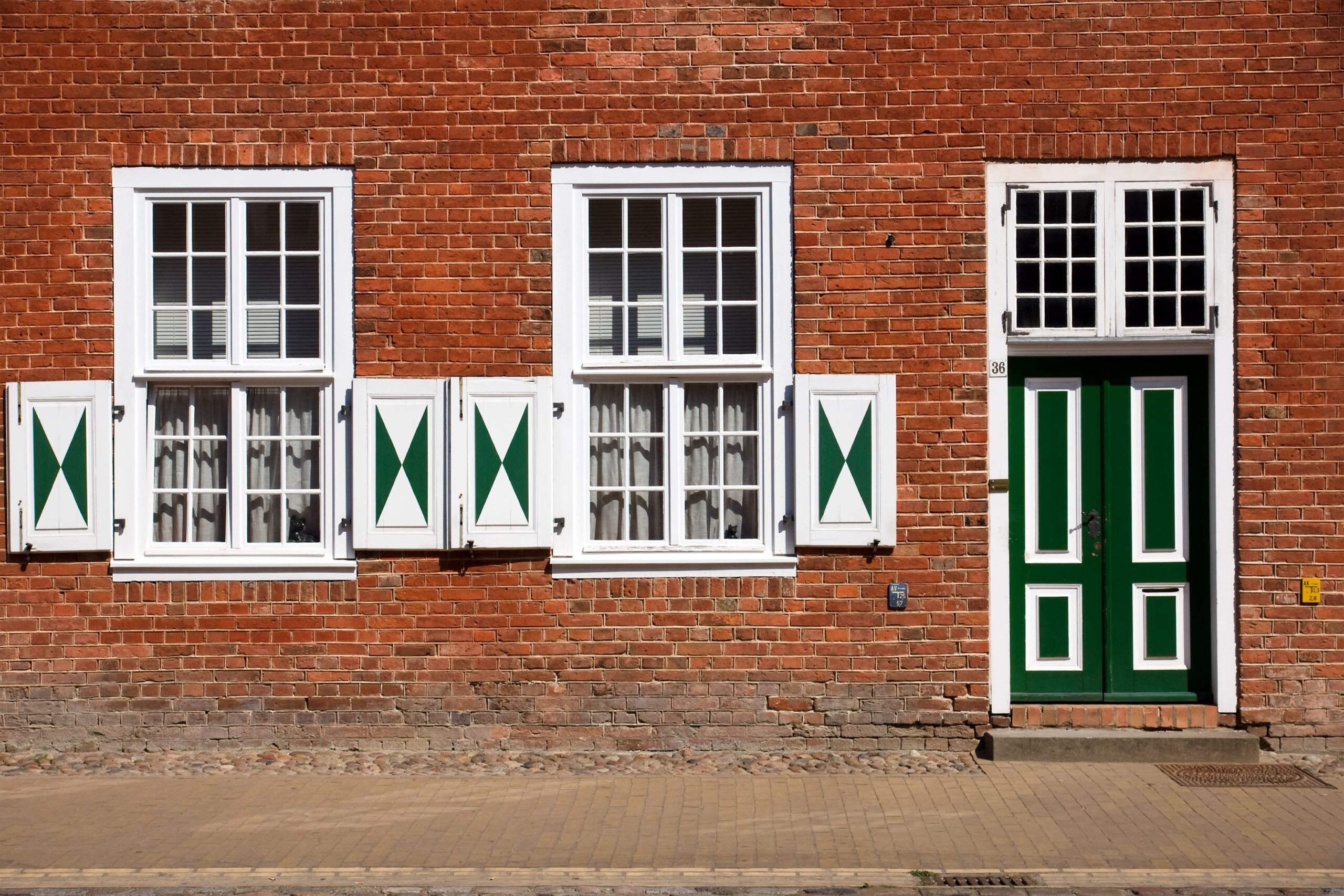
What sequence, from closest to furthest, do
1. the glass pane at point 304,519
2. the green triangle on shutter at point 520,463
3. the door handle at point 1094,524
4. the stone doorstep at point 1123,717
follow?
the stone doorstep at point 1123,717
the green triangle on shutter at point 520,463
the door handle at point 1094,524
the glass pane at point 304,519

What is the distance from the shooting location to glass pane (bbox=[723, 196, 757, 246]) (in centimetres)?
823

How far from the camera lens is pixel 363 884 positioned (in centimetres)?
570

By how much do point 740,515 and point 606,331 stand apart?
1429mm

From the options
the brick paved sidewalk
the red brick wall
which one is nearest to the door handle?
the red brick wall

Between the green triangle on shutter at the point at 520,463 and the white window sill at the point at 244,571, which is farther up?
the green triangle on shutter at the point at 520,463


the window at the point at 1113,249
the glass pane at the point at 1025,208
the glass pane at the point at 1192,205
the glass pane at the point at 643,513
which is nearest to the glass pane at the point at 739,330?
the glass pane at the point at 643,513

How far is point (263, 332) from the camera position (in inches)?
326

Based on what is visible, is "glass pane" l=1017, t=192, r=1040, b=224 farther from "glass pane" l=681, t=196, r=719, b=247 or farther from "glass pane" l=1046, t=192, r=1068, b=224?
"glass pane" l=681, t=196, r=719, b=247

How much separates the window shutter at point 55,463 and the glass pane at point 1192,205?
6.70m

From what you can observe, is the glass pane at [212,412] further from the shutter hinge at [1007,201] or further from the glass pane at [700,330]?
the shutter hinge at [1007,201]

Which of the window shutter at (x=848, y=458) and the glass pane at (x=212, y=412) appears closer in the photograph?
the window shutter at (x=848, y=458)

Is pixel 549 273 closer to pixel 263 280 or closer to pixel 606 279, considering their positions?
pixel 606 279

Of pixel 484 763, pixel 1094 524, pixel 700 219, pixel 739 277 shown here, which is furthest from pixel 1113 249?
pixel 484 763

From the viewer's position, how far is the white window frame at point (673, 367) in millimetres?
8117
